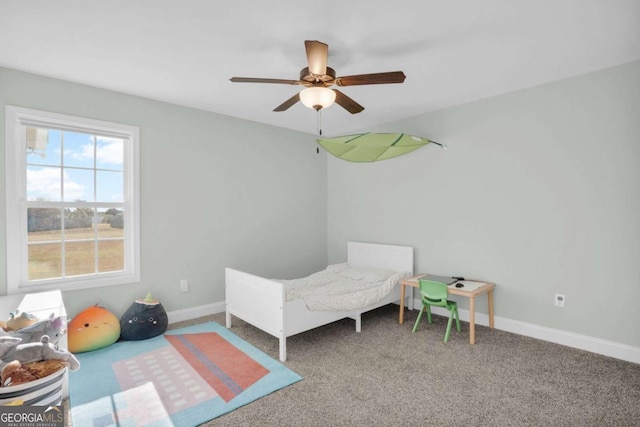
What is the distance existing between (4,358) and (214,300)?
229 centimetres

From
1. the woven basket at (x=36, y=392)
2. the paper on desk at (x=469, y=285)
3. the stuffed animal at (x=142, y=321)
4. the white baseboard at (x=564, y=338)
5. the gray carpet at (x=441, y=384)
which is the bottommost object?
the gray carpet at (x=441, y=384)

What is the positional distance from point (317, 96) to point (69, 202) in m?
2.60

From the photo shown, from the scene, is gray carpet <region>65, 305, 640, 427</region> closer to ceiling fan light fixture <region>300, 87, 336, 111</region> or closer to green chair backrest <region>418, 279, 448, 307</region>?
green chair backrest <region>418, 279, 448, 307</region>

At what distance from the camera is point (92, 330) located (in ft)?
9.27

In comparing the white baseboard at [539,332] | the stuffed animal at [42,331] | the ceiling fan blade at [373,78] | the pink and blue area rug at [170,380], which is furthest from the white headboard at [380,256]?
the stuffed animal at [42,331]

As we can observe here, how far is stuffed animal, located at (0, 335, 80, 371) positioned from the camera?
166 centimetres

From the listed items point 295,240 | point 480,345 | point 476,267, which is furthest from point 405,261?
point 295,240

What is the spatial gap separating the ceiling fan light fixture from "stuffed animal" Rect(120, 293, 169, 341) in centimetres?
249

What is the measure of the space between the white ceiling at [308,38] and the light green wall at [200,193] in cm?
26

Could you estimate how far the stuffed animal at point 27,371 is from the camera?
1549mm

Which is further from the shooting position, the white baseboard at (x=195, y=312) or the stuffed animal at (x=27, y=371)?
the white baseboard at (x=195, y=312)

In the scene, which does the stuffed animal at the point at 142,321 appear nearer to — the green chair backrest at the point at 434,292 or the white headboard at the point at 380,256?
the white headboard at the point at 380,256

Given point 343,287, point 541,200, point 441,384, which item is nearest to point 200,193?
point 343,287

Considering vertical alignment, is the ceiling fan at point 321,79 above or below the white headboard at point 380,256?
above
